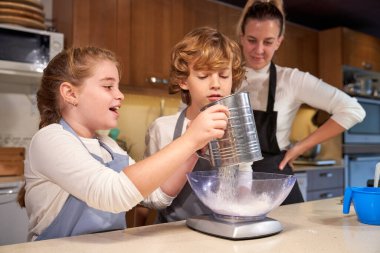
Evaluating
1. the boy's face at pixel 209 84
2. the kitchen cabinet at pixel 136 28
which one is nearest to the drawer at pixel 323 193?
the kitchen cabinet at pixel 136 28

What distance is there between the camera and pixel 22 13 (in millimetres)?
2055

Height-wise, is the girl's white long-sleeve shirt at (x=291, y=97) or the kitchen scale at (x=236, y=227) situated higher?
the girl's white long-sleeve shirt at (x=291, y=97)

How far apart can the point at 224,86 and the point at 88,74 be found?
0.37 meters

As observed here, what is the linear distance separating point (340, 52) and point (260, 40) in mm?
2375

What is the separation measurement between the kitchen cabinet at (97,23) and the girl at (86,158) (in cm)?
134

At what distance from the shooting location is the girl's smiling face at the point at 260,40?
1.48 m

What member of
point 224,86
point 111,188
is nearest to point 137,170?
point 111,188

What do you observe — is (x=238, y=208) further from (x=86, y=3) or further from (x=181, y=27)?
(x=181, y=27)

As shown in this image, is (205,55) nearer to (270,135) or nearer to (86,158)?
(86,158)

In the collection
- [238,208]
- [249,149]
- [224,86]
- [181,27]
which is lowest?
[238,208]

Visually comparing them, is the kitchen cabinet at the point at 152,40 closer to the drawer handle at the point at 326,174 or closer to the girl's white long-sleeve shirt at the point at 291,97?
the girl's white long-sleeve shirt at the point at 291,97

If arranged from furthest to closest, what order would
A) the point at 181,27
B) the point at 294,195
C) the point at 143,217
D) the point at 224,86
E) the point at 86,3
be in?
the point at 181,27, the point at 86,3, the point at 294,195, the point at 143,217, the point at 224,86

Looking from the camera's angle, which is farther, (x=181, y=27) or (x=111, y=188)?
(x=181, y=27)

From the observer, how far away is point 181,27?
8.98 feet
